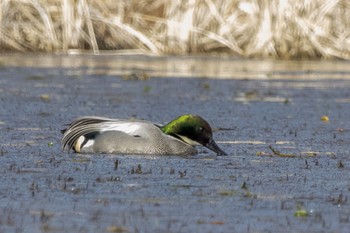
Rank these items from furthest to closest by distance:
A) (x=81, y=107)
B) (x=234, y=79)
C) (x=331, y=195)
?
(x=234, y=79) → (x=81, y=107) → (x=331, y=195)

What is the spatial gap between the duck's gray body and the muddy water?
0.14 m

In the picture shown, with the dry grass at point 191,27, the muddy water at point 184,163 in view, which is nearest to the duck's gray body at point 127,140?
the muddy water at point 184,163

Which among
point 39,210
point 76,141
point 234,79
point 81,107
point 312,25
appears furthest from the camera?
point 312,25

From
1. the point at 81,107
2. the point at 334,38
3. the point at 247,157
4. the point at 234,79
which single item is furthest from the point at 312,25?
the point at 247,157

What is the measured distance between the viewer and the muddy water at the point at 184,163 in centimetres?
685

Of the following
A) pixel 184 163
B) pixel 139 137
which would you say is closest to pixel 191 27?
pixel 139 137

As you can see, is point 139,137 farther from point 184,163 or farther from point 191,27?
point 191,27

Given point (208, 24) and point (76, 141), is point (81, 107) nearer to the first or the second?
point (76, 141)

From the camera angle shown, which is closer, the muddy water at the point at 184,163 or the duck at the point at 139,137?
the muddy water at the point at 184,163

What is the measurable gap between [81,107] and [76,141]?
197 inches

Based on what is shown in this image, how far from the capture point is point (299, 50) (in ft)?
82.0

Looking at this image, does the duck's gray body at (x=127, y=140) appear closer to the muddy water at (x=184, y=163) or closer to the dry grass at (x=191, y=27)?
the muddy water at (x=184, y=163)

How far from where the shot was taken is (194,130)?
10.1 m

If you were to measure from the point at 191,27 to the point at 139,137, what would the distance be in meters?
15.3
